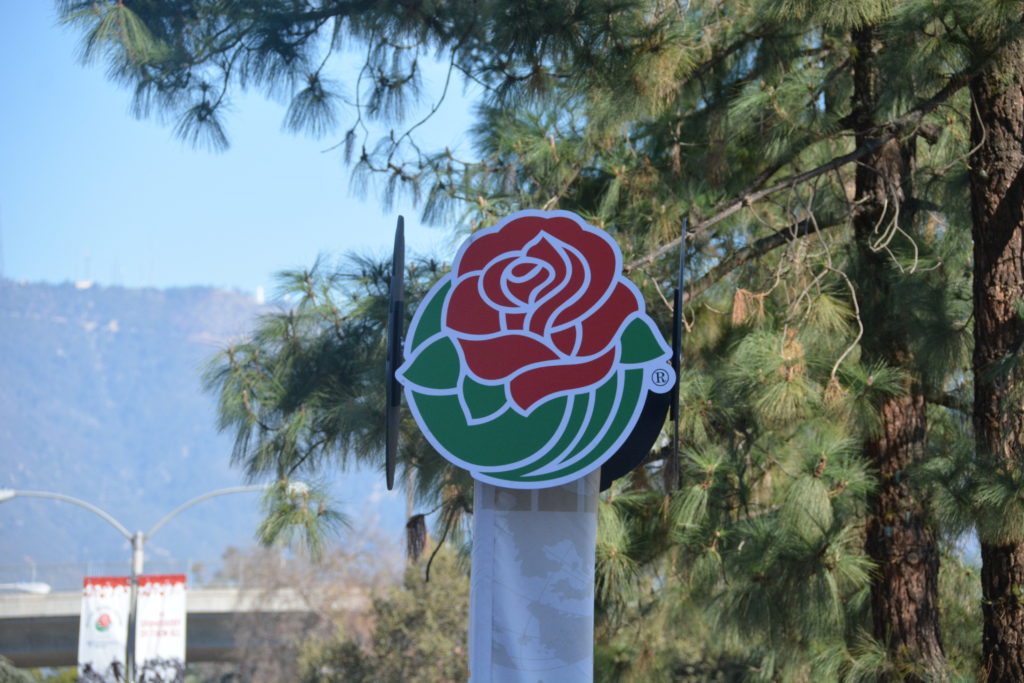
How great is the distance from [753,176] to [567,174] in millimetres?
1177

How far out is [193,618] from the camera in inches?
1152

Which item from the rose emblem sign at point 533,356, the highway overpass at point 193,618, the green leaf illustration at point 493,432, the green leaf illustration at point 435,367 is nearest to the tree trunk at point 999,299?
the rose emblem sign at point 533,356

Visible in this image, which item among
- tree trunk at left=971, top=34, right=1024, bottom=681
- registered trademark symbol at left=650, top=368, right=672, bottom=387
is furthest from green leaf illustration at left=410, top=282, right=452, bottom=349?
tree trunk at left=971, top=34, right=1024, bottom=681

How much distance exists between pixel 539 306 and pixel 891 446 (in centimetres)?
→ 288

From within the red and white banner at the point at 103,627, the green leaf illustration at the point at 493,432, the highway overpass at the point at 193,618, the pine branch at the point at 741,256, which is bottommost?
the highway overpass at the point at 193,618

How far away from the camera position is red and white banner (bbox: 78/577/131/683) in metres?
12.8

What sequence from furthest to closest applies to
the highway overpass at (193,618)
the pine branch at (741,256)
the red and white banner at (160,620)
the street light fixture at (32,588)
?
1. the street light fixture at (32,588)
2. the highway overpass at (193,618)
3. the red and white banner at (160,620)
4. the pine branch at (741,256)

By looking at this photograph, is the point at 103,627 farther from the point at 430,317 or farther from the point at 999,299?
the point at 999,299

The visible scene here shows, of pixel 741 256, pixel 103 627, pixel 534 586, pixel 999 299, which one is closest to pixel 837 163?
pixel 741 256

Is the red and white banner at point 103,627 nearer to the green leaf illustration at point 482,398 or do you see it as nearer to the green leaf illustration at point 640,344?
the green leaf illustration at point 482,398

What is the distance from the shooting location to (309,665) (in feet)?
62.2

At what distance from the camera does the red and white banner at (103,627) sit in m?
12.8

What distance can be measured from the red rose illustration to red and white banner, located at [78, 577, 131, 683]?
30.9 feet

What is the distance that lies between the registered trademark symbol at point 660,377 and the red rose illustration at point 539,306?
130 mm
